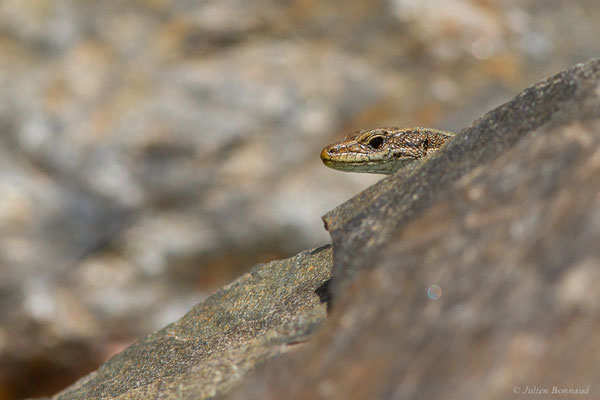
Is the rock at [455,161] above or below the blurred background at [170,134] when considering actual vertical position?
below

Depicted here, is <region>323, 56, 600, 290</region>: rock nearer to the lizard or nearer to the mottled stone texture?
the mottled stone texture

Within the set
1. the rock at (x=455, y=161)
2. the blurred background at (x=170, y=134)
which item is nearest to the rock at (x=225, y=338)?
the rock at (x=455, y=161)

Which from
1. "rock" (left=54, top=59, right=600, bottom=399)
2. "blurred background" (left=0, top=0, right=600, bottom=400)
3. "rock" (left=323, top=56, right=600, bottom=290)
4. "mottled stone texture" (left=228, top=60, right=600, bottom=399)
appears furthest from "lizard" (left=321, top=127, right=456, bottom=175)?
"blurred background" (left=0, top=0, right=600, bottom=400)

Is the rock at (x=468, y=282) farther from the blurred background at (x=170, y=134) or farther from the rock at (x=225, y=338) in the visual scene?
the blurred background at (x=170, y=134)

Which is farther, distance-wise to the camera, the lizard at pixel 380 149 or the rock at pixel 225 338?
the lizard at pixel 380 149

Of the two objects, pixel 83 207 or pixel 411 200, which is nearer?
pixel 411 200

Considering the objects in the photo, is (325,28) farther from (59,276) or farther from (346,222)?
(346,222)

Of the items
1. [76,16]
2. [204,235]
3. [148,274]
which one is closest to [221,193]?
[204,235]
